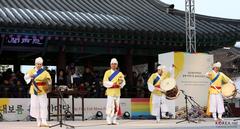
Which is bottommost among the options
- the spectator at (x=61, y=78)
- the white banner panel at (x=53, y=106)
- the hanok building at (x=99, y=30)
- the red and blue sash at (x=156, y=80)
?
the white banner panel at (x=53, y=106)

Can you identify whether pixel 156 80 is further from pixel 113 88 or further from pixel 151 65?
pixel 151 65

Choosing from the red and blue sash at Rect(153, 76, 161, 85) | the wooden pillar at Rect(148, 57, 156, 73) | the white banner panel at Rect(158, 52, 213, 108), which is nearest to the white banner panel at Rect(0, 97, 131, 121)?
the white banner panel at Rect(158, 52, 213, 108)

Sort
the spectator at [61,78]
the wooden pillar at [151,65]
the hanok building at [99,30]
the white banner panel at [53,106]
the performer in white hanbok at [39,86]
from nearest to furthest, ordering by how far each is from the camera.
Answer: the performer in white hanbok at [39,86] → the hanok building at [99,30] → the white banner panel at [53,106] → the spectator at [61,78] → the wooden pillar at [151,65]

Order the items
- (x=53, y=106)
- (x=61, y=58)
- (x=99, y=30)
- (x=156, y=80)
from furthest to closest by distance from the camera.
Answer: (x=61, y=58)
(x=53, y=106)
(x=99, y=30)
(x=156, y=80)

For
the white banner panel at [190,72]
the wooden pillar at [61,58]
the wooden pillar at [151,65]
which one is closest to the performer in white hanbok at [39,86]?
the wooden pillar at [61,58]

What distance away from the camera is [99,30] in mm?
16281

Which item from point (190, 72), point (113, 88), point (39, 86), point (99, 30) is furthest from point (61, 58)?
point (190, 72)

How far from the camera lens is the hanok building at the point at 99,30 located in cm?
1605

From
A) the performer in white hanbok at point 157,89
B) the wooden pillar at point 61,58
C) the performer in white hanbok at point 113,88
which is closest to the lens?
the performer in white hanbok at point 113,88

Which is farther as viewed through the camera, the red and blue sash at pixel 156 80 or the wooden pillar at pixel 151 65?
the wooden pillar at pixel 151 65

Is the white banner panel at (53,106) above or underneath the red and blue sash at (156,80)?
underneath

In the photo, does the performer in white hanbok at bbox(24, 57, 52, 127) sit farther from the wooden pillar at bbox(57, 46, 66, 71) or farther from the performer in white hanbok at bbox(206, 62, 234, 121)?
the performer in white hanbok at bbox(206, 62, 234, 121)

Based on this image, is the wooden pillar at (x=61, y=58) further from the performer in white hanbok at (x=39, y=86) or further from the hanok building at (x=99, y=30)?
the performer in white hanbok at (x=39, y=86)

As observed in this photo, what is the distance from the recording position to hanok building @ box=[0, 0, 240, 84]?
16.0m
